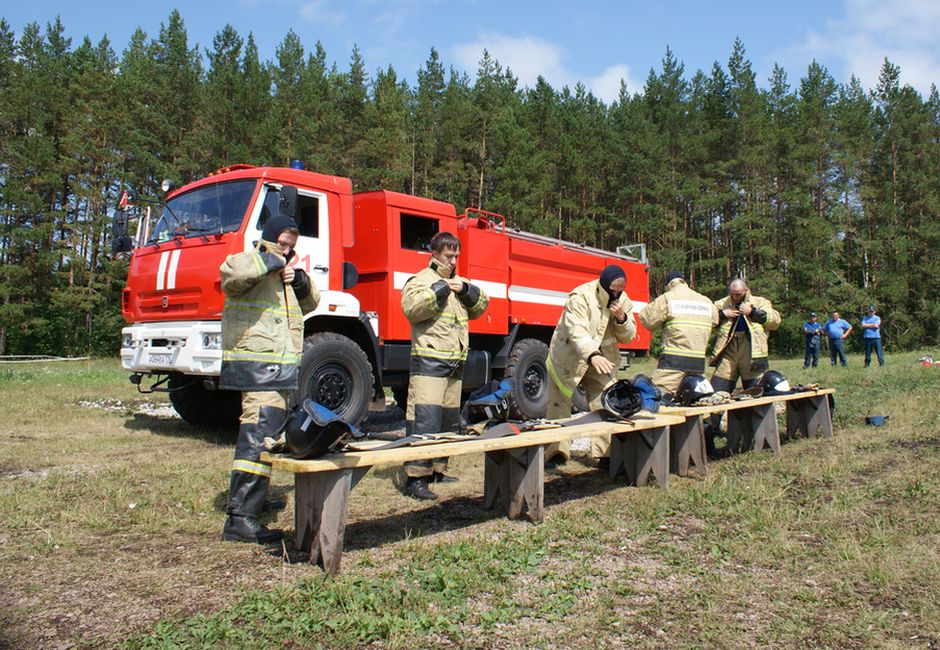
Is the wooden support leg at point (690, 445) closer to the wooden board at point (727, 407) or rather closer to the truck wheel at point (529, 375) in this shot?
the wooden board at point (727, 407)

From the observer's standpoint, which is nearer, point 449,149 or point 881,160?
point 449,149

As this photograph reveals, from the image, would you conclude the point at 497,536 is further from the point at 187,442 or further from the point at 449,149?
the point at 449,149

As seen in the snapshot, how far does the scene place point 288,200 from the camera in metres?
6.20

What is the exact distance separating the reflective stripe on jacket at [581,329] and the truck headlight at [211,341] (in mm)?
2941

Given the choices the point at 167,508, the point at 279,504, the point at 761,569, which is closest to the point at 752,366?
the point at 761,569

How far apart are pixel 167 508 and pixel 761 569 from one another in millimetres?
3527

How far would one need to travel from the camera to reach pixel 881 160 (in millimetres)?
34812

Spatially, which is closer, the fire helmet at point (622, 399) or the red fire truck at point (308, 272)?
the fire helmet at point (622, 399)

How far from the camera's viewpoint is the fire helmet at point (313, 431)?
3.25 metres

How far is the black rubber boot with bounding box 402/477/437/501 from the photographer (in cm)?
487

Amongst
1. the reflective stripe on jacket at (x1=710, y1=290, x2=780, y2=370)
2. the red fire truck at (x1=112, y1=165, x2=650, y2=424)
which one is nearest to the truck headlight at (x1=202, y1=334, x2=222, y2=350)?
the red fire truck at (x1=112, y1=165, x2=650, y2=424)

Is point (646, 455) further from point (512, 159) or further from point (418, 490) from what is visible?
point (512, 159)

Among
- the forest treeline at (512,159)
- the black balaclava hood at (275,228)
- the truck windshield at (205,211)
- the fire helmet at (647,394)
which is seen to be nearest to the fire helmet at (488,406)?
the fire helmet at (647,394)

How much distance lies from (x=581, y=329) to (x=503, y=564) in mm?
2435
